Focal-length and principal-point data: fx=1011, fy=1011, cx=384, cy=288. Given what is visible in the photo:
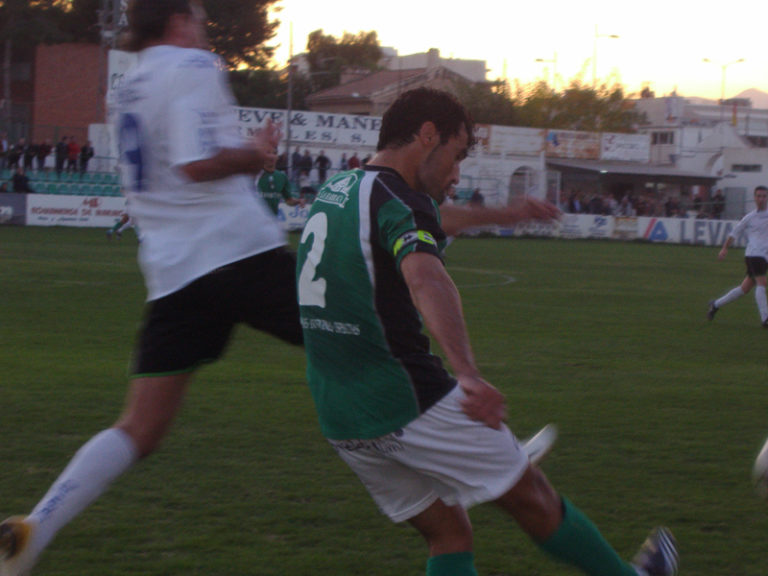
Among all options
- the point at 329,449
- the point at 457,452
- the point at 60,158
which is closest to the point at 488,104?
the point at 60,158

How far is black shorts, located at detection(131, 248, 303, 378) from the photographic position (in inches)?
140

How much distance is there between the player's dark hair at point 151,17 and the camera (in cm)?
350

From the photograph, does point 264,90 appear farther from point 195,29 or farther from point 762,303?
point 195,29

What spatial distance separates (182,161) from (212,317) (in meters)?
0.58

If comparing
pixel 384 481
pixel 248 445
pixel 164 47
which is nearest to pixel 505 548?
pixel 384 481

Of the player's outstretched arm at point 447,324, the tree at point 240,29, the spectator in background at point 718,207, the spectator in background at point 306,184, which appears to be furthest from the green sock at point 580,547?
the tree at point 240,29

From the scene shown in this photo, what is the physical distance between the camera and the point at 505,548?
426 cm

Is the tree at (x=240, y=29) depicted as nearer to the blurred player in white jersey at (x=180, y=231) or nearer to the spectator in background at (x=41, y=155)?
the spectator in background at (x=41, y=155)

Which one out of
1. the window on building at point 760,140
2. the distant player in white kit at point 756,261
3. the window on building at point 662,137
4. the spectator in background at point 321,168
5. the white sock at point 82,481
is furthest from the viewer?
the window on building at point 760,140

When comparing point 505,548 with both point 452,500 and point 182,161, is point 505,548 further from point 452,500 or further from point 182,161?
point 182,161

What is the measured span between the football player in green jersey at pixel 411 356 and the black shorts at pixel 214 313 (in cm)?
61

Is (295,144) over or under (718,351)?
over

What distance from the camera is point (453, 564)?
310cm

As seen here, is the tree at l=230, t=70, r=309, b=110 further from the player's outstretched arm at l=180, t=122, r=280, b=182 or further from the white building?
the player's outstretched arm at l=180, t=122, r=280, b=182
